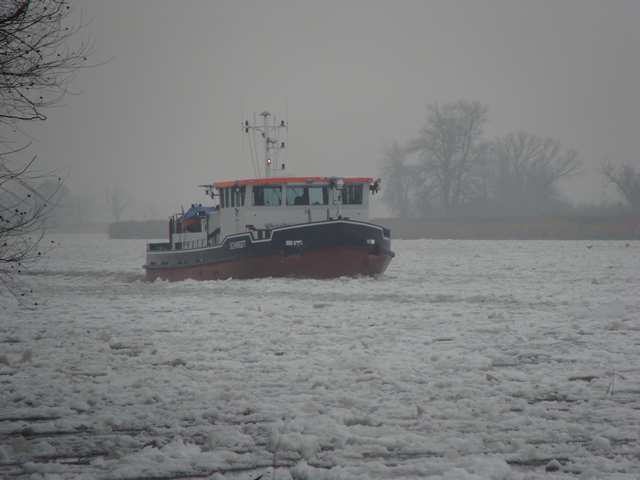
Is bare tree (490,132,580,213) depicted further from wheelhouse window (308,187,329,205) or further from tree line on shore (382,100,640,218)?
wheelhouse window (308,187,329,205)

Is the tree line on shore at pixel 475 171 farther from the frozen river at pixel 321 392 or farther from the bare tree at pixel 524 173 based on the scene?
the frozen river at pixel 321 392

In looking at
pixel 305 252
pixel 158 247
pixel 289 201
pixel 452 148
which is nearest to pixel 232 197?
pixel 289 201

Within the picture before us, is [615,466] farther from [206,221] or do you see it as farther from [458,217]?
[458,217]

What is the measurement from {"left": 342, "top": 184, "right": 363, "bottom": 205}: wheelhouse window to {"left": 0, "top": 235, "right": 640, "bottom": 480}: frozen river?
441 inches

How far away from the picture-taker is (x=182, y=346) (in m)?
9.30

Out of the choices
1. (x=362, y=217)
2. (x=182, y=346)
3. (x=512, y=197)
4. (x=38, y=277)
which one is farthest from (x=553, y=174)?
(x=182, y=346)

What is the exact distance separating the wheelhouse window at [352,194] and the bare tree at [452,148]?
5123 centimetres

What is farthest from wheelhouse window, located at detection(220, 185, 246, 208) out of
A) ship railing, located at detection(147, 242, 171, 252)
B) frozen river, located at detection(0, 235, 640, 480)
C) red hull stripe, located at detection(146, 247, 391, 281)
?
frozen river, located at detection(0, 235, 640, 480)

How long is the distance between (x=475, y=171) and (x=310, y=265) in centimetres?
5994

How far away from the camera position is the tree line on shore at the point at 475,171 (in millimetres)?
74688

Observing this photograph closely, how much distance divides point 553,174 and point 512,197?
6620mm

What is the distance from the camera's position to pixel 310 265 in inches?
896

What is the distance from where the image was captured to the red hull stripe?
2262 centimetres

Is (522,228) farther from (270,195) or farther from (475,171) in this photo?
(270,195)
